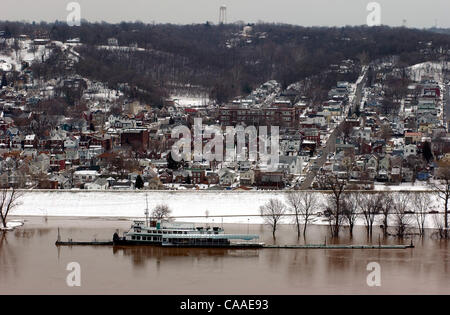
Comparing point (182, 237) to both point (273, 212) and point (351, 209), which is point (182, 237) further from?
point (351, 209)

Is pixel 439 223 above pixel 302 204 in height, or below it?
below

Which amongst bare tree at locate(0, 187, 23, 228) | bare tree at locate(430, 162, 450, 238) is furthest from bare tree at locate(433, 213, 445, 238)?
bare tree at locate(0, 187, 23, 228)

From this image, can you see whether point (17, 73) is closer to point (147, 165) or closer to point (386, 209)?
point (147, 165)

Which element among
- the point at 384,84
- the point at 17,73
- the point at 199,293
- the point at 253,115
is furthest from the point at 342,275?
the point at 17,73

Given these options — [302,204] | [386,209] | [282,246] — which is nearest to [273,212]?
[302,204]

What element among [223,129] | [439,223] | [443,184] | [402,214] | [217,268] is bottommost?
[217,268]

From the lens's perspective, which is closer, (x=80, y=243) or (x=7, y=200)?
(x=80, y=243)
